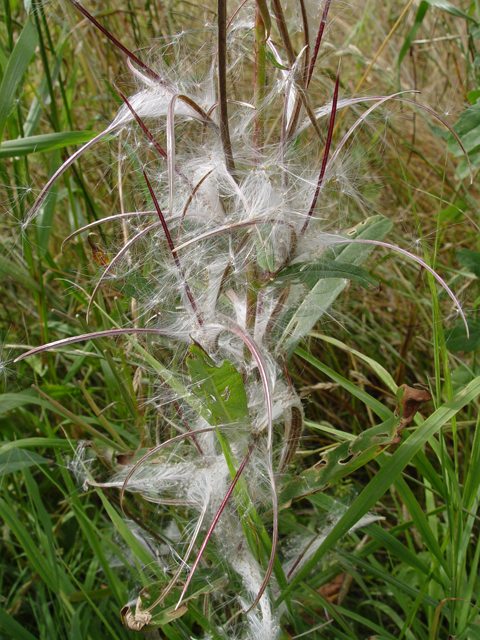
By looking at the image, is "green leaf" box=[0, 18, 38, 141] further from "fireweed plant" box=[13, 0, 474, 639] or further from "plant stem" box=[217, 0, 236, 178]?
"plant stem" box=[217, 0, 236, 178]

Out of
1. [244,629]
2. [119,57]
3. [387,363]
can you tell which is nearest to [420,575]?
[244,629]

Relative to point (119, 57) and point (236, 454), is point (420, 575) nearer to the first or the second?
point (236, 454)

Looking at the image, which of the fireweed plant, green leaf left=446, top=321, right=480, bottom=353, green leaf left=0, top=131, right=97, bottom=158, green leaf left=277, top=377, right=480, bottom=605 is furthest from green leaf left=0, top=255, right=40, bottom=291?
green leaf left=446, top=321, right=480, bottom=353

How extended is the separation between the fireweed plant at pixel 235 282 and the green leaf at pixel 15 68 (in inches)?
15.1

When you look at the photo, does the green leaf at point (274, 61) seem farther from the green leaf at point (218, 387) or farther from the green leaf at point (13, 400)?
the green leaf at point (13, 400)

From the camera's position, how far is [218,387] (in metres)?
0.94

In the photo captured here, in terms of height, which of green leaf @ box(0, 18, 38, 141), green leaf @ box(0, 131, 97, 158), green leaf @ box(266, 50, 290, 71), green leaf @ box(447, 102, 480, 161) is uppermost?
green leaf @ box(0, 18, 38, 141)

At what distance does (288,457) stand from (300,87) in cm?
74

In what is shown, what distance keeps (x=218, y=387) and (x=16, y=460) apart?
28.4 inches

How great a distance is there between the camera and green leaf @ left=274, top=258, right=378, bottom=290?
915 millimetres

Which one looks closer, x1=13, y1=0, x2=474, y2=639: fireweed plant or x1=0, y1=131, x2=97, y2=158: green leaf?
x1=13, y1=0, x2=474, y2=639: fireweed plant

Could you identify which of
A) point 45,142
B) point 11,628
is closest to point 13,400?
point 11,628

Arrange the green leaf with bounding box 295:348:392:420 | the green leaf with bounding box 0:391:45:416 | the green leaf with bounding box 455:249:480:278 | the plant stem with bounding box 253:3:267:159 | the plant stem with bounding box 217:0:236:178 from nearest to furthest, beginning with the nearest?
the plant stem with bounding box 217:0:236:178
the plant stem with bounding box 253:3:267:159
the green leaf with bounding box 295:348:392:420
the green leaf with bounding box 0:391:45:416
the green leaf with bounding box 455:249:480:278

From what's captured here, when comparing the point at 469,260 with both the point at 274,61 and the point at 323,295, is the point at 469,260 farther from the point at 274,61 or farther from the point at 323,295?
the point at 274,61
